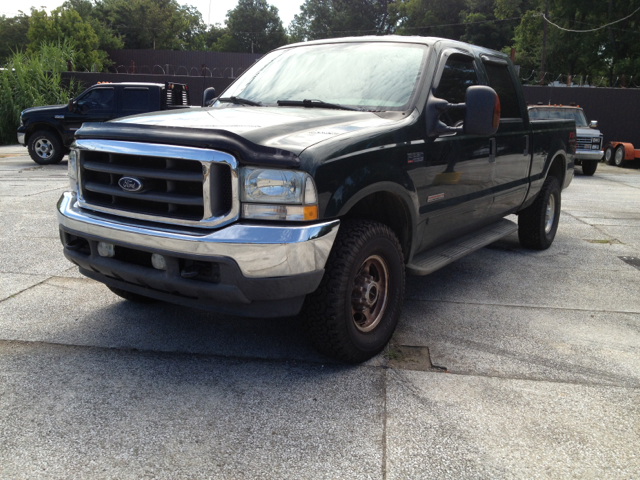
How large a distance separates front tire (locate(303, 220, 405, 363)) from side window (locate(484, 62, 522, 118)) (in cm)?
224

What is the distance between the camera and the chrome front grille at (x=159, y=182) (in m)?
2.84

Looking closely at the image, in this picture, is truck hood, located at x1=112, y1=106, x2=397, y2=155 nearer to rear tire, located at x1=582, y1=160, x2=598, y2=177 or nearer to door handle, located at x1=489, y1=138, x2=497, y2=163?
door handle, located at x1=489, y1=138, x2=497, y2=163

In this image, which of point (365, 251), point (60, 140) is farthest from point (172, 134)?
point (60, 140)

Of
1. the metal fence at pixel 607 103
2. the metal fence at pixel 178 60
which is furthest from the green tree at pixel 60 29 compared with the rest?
the metal fence at pixel 607 103

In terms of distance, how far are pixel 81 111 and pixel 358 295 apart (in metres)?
12.3

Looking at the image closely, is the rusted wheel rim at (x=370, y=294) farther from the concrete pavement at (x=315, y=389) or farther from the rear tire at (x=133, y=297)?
the rear tire at (x=133, y=297)

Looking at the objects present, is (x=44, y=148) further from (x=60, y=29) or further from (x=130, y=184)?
(x=60, y=29)

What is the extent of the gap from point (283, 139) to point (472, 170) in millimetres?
1926

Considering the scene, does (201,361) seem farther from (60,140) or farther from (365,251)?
(60,140)

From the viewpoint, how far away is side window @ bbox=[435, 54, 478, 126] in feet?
13.6

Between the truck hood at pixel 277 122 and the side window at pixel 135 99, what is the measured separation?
34.7 feet

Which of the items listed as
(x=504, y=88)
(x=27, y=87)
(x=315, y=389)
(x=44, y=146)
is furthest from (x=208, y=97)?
(x=27, y=87)

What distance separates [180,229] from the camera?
2.95 m

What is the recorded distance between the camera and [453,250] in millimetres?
4352
